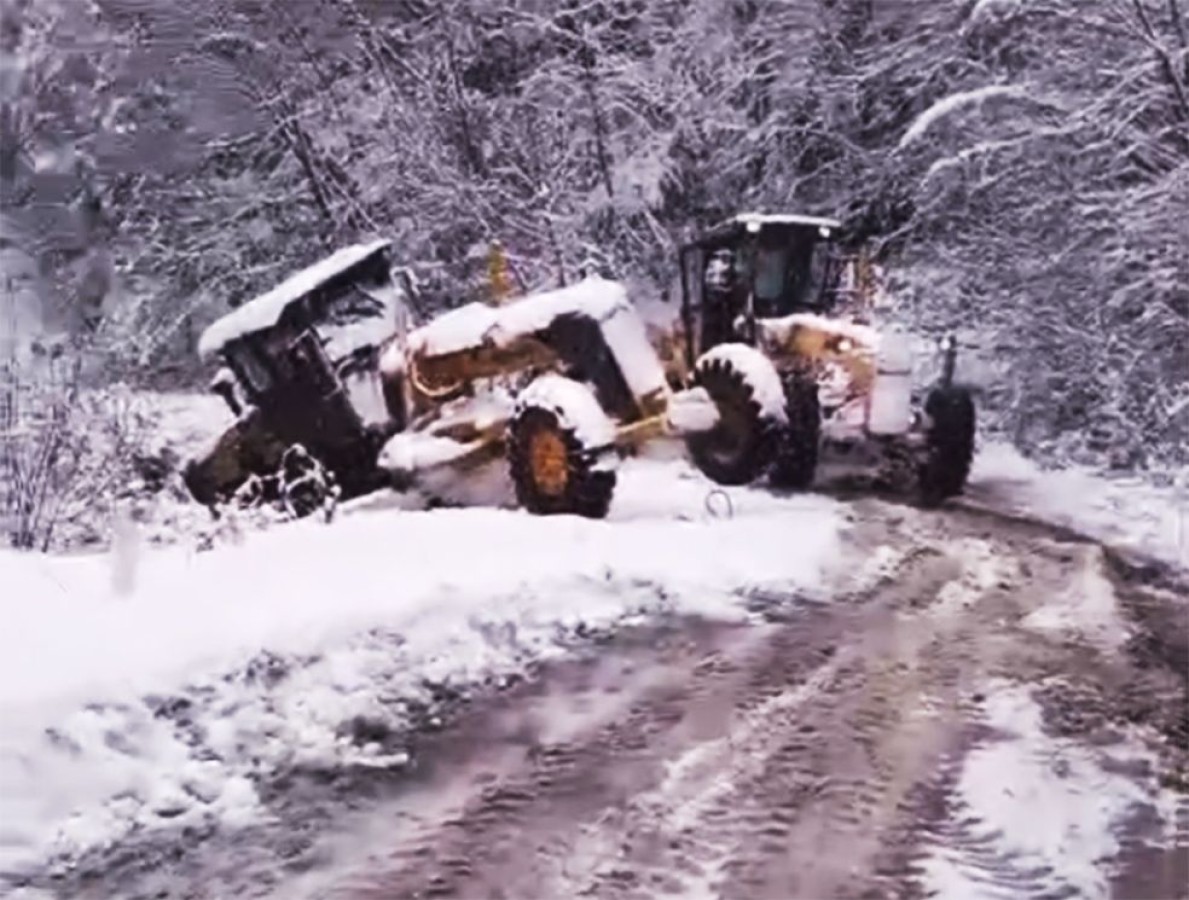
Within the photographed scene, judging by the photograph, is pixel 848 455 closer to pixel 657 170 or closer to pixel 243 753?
pixel 657 170

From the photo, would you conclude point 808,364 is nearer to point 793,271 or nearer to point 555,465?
point 793,271

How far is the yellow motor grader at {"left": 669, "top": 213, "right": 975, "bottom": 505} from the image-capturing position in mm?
1756

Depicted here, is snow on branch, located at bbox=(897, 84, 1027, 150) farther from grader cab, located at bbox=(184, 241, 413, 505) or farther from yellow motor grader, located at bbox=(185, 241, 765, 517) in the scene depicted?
grader cab, located at bbox=(184, 241, 413, 505)

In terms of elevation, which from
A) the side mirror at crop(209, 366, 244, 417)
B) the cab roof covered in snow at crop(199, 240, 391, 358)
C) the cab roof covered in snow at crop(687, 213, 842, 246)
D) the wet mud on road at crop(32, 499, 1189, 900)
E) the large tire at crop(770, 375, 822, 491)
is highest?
the cab roof covered in snow at crop(687, 213, 842, 246)

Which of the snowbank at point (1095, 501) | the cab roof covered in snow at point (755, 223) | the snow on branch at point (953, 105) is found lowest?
the snowbank at point (1095, 501)

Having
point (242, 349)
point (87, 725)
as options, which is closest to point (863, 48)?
point (242, 349)

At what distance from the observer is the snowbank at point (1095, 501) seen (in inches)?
68.2

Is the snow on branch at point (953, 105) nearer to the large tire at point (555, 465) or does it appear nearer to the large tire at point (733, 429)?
the large tire at point (733, 429)

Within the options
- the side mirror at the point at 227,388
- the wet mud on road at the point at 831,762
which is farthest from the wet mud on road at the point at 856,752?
the side mirror at the point at 227,388

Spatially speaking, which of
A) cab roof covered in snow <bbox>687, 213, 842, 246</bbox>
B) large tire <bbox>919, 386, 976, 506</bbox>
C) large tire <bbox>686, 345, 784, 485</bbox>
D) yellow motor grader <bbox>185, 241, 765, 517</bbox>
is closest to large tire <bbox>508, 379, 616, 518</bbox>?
yellow motor grader <bbox>185, 241, 765, 517</bbox>

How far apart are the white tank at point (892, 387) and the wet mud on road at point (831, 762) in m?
0.09

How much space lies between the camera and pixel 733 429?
5.77ft

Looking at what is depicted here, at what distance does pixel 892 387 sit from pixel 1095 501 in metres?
0.24

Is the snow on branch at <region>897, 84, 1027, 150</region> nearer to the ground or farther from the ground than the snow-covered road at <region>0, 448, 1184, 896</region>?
farther from the ground
